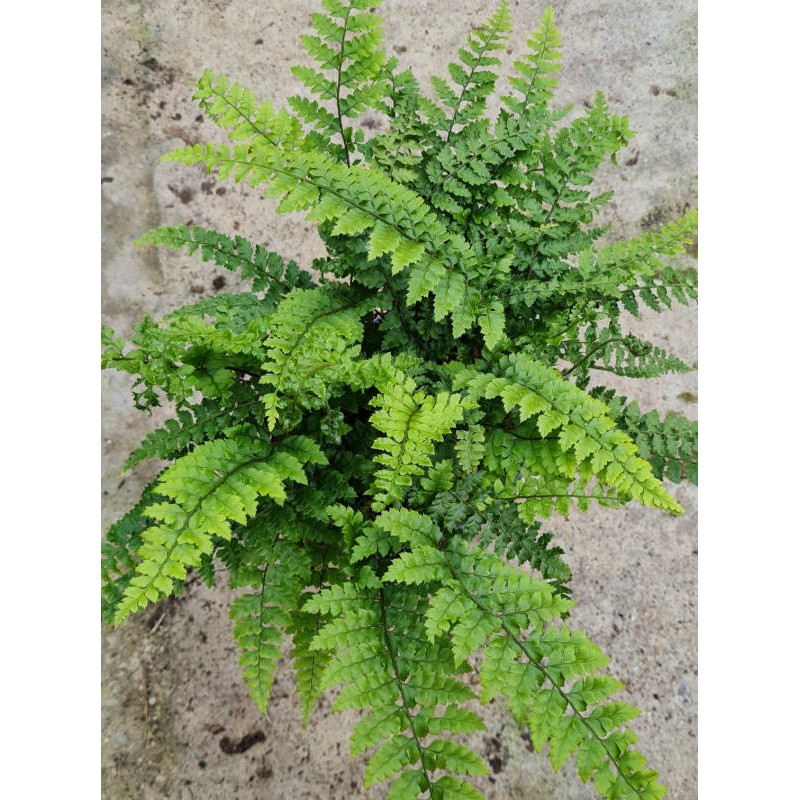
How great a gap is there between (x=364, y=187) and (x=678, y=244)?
107 cm

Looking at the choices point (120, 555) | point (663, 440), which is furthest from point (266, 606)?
point (663, 440)

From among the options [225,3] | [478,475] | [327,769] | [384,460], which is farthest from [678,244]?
[225,3]

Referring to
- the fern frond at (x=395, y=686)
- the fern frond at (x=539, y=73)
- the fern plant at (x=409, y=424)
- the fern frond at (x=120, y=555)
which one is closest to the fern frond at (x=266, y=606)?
the fern plant at (x=409, y=424)

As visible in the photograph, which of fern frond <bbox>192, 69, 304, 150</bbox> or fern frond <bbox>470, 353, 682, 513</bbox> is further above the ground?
fern frond <bbox>192, 69, 304, 150</bbox>

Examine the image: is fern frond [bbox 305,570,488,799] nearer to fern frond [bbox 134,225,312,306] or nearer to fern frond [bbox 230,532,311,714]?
fern frond [bbox 230,532,311,714]

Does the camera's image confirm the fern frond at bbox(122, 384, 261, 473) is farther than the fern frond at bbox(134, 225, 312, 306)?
No

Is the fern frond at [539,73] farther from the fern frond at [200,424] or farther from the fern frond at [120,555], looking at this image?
the fern frond at [120,555]

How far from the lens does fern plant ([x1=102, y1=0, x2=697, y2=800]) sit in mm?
1829

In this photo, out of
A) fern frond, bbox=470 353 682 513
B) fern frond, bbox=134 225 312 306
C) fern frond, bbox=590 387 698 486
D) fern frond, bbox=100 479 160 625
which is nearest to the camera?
fern frond, bbox=470 353 682 513

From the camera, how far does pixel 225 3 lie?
371cm

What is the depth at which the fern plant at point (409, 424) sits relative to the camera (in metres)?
1.83

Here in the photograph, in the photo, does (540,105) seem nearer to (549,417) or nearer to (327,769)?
(549,417)

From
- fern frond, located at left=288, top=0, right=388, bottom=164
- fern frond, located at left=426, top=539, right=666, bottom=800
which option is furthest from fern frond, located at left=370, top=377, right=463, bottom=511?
fern frond, located at left=288, top=0, right=388, bottom=164

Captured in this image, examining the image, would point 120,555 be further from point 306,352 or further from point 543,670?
point 543,670
